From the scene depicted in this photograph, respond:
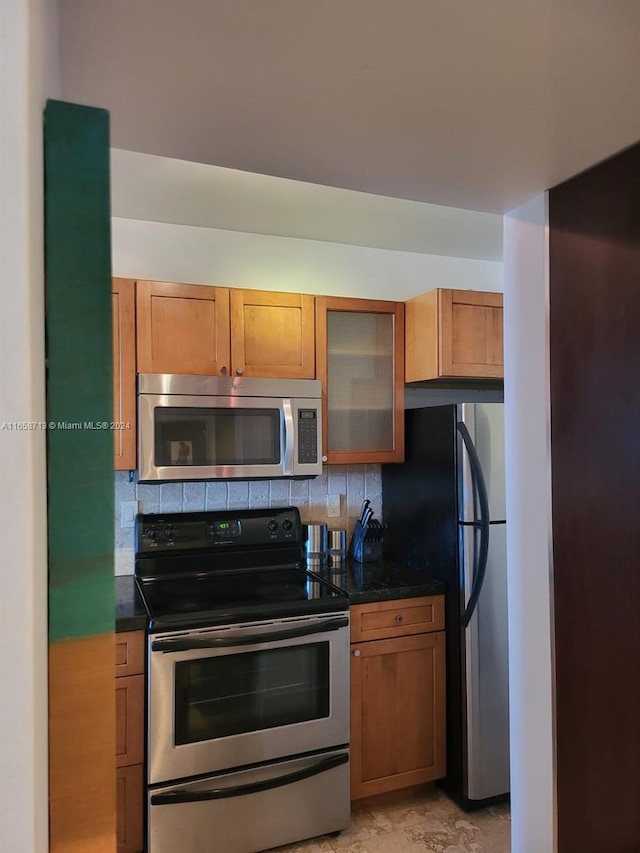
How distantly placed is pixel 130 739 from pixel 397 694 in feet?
3.37

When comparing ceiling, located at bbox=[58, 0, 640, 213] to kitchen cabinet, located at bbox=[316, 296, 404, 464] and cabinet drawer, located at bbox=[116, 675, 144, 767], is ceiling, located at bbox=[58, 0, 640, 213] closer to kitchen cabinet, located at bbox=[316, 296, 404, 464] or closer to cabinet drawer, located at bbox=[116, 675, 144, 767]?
kitchen cabinet, located at bbox=[316, 296, 404, 464]

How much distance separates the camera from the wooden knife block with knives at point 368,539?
9.00 feet

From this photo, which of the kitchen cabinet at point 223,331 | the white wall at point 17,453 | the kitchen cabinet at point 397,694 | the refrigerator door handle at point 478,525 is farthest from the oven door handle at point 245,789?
the white wall at point 17,453

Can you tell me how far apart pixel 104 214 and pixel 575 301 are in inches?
40.3

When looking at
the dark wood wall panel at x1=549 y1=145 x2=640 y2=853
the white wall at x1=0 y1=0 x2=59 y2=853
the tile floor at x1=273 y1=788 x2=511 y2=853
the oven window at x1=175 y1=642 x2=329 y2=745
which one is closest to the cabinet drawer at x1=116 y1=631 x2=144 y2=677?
the oven window at x1=175 y1=642 x2=329 y2=745

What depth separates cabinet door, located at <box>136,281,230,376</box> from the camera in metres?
2.28

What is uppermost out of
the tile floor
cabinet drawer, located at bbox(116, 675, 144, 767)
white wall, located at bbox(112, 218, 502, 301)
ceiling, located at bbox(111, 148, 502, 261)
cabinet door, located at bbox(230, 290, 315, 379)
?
ceiling, located at bbox(111, 148, 502, 261)

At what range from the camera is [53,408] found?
0.57m

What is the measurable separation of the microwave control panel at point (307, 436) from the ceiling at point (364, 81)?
1.31m

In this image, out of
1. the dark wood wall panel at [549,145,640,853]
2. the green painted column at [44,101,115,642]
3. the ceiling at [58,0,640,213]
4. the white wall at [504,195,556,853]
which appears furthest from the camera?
the white wall at [504,195,556,853]

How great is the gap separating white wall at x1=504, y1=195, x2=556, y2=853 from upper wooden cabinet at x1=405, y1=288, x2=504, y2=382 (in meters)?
1.05

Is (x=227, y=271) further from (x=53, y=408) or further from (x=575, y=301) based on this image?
(x=53, y=408)

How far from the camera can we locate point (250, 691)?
207 cm

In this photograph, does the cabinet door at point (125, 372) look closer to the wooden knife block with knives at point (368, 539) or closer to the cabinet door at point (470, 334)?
the wooden knife block with knives at point (368, 539)
